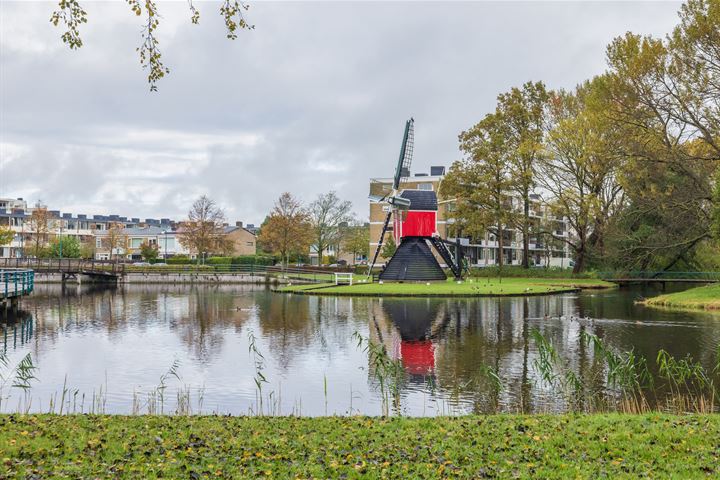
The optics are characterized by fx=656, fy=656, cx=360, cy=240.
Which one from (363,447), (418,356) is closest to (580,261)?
(418,356)

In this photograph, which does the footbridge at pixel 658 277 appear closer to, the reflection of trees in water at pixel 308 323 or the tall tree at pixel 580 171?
the tall tree at pixel 580 171

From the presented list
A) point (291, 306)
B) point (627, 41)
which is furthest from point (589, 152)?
point (291, 306)

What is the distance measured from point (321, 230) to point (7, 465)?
3339 inches

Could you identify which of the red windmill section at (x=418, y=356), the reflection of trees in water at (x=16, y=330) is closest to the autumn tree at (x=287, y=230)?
the reflection of trees in water at (x=16, y=330)

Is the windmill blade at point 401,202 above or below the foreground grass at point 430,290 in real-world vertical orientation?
above

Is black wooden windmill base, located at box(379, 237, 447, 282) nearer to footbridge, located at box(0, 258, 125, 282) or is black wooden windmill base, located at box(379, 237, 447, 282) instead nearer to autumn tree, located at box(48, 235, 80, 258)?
footbridge, located at box(0, 258, 125, 282)

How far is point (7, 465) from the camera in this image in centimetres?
755

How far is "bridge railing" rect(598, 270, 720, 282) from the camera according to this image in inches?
2007

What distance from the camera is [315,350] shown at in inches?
788

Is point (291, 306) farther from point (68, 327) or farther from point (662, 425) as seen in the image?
point (662, 425)

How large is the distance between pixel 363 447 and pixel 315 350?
37.7 ft

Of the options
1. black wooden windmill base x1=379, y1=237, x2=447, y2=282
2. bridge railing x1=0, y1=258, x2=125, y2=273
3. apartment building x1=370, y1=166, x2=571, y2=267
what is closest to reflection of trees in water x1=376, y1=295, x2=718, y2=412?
black wooden windmill base x1=379, y1=237, x2=447, y2=282

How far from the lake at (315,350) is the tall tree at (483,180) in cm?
2230

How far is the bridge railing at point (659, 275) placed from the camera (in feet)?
167
